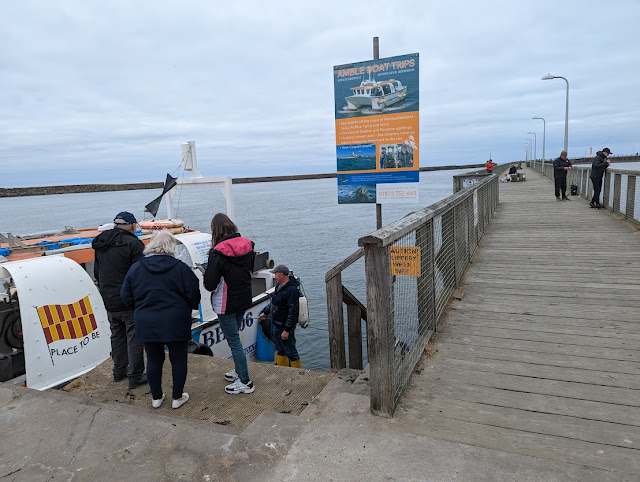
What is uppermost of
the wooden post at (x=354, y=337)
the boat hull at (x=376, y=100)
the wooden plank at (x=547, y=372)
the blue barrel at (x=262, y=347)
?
the boat hull at (x=376, y=100)

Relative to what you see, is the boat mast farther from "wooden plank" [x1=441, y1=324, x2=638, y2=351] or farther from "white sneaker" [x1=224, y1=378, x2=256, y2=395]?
"wooden plank" [x1=441, y1=324, x2=638, y2=351]

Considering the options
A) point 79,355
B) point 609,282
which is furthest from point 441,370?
point 79,355

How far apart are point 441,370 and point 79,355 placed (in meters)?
3.88

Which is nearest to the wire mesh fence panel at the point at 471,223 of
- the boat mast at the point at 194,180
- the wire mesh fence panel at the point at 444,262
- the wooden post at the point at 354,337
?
the wire mesh fence panel at the point at 444,262

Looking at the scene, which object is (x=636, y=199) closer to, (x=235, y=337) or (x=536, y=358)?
(x=536, y=358)

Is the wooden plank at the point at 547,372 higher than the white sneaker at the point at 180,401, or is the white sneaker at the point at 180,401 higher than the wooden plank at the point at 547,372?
the wooden plank at the point at 547,372

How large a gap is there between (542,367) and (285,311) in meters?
3.85

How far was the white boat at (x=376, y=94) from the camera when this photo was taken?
20.1ft

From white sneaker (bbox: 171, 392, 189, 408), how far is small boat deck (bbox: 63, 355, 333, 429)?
0.04 m

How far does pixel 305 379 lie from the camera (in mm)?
4684

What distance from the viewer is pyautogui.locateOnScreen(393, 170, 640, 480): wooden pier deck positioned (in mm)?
2648

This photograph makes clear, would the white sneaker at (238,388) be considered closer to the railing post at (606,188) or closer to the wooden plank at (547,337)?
the wooden plank at (547,337)

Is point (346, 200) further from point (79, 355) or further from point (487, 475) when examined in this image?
point (487, 475)

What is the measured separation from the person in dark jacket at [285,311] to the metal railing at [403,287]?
88.0 inches
